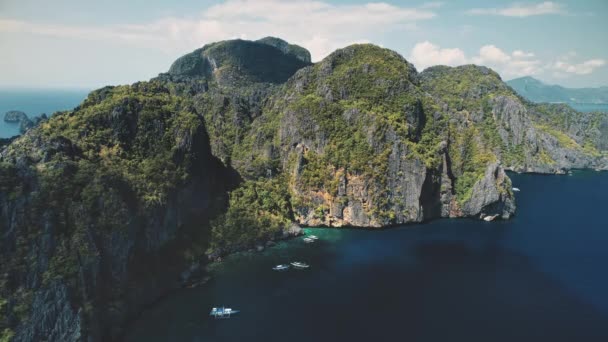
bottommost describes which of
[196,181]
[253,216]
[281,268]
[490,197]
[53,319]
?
[281,268]

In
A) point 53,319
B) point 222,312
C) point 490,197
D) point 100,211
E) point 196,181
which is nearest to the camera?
point 53,319

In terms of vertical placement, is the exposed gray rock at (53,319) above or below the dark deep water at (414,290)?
above

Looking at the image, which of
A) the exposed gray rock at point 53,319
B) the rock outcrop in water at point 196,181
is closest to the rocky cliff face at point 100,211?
the exposed gray rock at point 53,319

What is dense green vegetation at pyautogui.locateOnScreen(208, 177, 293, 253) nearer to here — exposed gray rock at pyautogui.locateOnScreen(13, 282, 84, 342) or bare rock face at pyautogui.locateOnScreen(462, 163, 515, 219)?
exposed gray rock at pyautogui.locateOnScreen(13, 282, 84, 342)

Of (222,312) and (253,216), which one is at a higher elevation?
(253,216)

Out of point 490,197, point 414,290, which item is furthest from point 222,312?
Answer: point 490,197

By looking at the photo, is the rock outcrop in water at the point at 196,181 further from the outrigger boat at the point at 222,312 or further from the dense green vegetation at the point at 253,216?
the outrigger boat at the point at 222,312

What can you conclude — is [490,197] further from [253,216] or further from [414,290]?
[253,216]

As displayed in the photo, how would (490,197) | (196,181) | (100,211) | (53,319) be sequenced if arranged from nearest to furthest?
(53,319) → (100,211) → (196,181) → (490,197)
